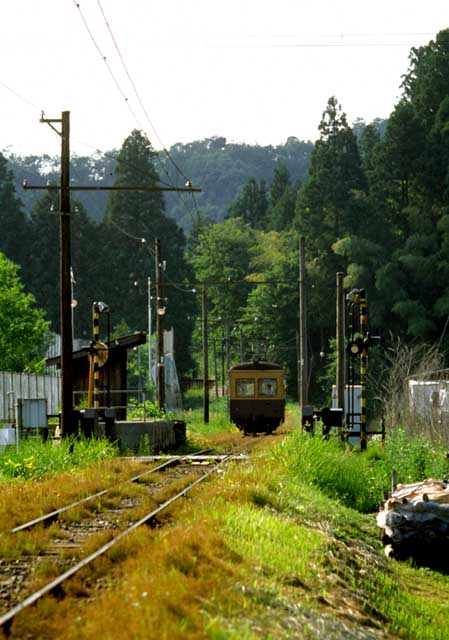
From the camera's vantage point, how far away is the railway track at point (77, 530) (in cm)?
991

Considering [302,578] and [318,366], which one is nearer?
[302,578]

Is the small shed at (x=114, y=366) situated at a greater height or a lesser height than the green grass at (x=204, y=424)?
greater

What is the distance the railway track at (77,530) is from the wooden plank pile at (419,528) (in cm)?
288

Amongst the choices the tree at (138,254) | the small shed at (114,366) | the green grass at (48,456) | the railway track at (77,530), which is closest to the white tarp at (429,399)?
the railway track at (77,530)

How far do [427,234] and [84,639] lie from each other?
73023mm

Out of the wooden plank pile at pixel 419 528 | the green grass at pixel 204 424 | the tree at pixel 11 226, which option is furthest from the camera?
the tree at pixel 11 226

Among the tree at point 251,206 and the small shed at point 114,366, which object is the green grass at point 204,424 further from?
the tree at point 251,206

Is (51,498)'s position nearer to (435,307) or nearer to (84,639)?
(84,639)

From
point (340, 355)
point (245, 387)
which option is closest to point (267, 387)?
point (245, 387)

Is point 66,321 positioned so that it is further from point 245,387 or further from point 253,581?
point 245,387

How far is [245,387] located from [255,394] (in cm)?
50

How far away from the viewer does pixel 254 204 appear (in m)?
144

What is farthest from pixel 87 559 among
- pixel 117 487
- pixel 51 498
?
pixel 117 487

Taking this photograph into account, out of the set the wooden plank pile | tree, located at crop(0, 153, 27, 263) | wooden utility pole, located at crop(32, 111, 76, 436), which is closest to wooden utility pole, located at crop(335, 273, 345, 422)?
wooden utility pole, located at crop(32, 111, 76, 436)
